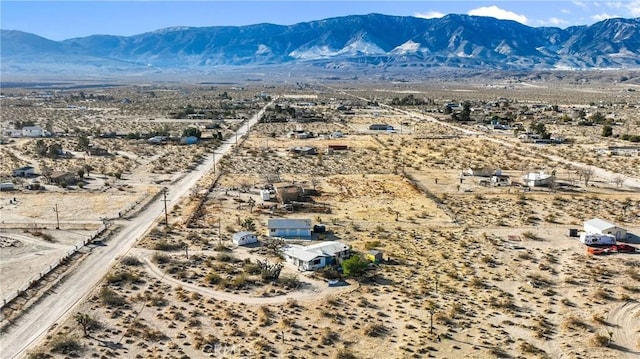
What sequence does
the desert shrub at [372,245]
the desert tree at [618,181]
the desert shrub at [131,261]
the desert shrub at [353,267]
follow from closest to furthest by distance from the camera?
the desert shrub at [353,267] < the desert shrub at [131,261] < the desert shrub at [372,245] < the desert tree at [618,181]

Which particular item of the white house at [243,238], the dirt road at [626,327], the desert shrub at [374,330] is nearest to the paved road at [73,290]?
the white house at [243,238]

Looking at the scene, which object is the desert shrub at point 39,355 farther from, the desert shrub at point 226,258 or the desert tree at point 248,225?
the desert tree at point 248,225

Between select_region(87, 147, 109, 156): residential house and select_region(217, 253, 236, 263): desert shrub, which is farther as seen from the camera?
select_region(87, 147, 109, 156): residential house

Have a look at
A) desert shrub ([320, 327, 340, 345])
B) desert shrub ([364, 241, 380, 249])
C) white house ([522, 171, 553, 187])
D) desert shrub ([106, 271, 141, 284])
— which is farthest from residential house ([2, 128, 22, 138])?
desert shrub ([320, 327, 340, 345])

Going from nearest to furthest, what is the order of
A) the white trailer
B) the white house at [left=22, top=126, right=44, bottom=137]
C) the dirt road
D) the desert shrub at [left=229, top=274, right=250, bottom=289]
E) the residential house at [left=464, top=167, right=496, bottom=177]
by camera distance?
1. the dirt road
2. the desert shrub at [left=229, top=274, right=250, bottom=289]
3. the white trailer
4. the residential house at [left=464, top=167, right=496, bottom=177]
5. the white house at [left=22, top=126, right=44, bottom=137]

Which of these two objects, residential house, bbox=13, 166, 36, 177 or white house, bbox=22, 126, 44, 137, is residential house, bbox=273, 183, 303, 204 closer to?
residential house, bbox=13, 166, 36, 177
